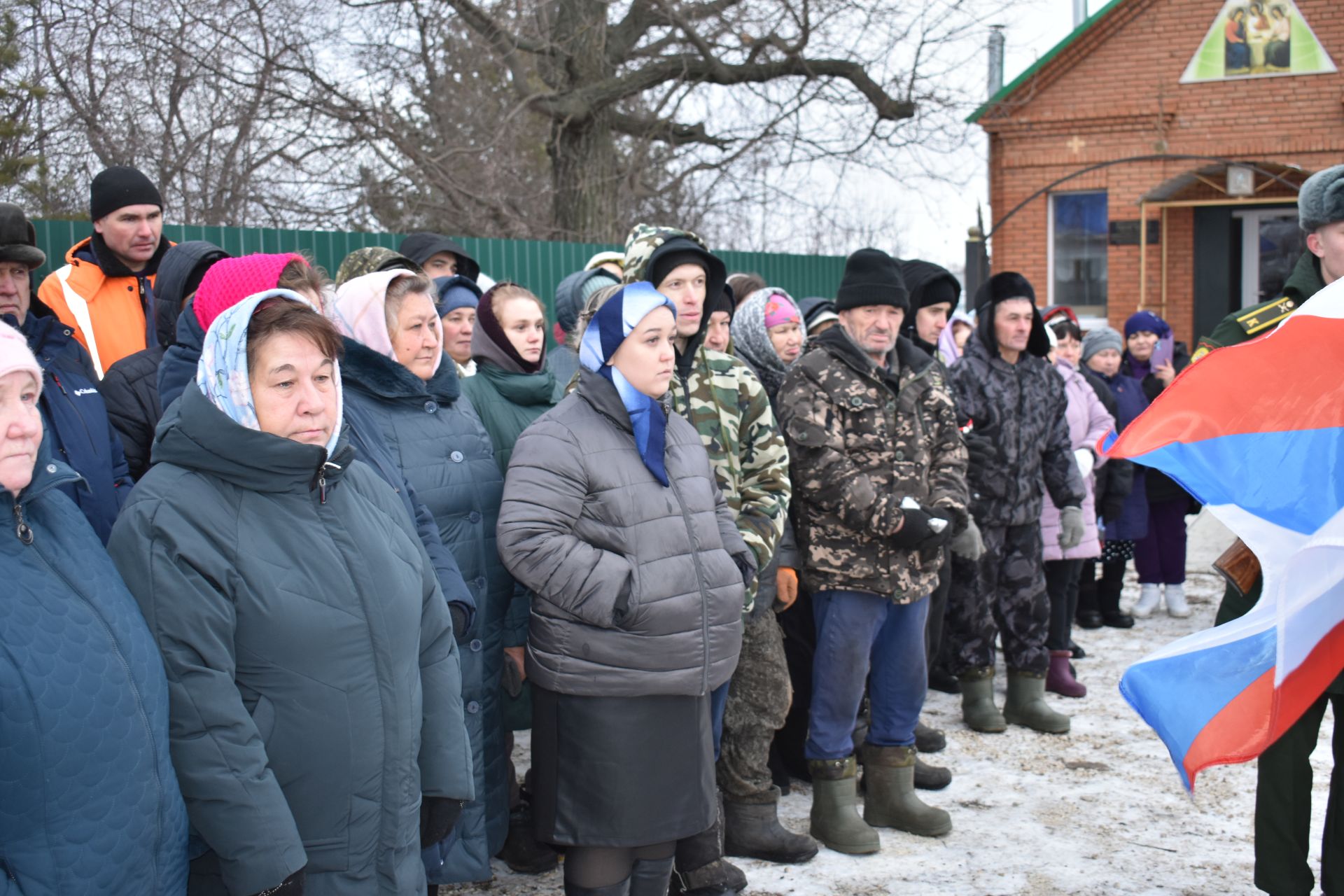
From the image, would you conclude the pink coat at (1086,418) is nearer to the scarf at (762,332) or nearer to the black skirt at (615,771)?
the scarf at (762,332)

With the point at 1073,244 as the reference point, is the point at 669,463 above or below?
below

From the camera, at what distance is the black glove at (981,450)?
5.82 meters

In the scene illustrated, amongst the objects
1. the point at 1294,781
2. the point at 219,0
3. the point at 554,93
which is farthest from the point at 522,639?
the point at 554,93

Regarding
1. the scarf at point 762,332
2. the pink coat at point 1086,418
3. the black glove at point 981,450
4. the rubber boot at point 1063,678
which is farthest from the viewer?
the pink coat at point 1086,418

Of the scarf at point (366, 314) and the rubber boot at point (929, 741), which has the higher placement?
the scarf at point (366, 314)

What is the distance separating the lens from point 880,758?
15.2ft

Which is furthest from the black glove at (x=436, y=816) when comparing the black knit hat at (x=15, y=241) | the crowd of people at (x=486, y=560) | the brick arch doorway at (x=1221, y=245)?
the brick arch doorway at (x=1221, y=245)

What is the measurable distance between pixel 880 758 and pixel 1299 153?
643 inches

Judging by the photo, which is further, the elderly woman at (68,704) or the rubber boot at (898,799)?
the rubber boot at (898,799)

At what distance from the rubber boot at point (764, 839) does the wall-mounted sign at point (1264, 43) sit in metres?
17.2

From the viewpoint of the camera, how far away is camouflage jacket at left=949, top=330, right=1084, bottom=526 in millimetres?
5832

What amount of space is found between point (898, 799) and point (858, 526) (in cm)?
110

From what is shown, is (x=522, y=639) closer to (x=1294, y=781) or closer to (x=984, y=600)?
(x=1294, y=781)

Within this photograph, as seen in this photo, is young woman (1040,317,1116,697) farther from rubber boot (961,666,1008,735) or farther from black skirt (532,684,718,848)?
black skirt (532,684,718,848)
